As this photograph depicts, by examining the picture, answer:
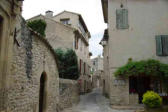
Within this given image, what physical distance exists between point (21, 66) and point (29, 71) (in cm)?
64

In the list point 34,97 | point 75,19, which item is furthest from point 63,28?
point 34,97

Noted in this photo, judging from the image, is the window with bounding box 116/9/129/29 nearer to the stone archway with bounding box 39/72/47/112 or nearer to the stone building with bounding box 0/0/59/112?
the stone building with bounding box 0/0/59/112

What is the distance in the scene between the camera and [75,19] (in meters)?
21.5

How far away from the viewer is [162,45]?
12359 millimetres

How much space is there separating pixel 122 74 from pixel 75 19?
1180cm

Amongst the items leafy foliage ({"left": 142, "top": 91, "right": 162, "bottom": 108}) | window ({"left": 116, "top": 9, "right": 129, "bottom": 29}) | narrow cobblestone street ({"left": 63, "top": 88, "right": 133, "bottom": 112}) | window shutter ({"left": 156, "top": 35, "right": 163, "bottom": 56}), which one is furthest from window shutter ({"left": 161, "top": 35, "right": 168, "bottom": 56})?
narrow cobblestone street ({"left": 63, "top": 88, "right": 133, "bottom": 112})

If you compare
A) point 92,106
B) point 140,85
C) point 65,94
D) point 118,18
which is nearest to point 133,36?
point 118,18

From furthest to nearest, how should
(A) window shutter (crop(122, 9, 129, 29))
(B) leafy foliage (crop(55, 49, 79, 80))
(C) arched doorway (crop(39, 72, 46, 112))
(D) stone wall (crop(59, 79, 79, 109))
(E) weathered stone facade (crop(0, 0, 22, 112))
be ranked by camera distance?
(B) leafy foliage (crop(55, 49, 79, 80)) → (A) window shutter (crop(122, 9, 129, 29)) → (D) stone wall (crop(59, 79, 79, 109)) → (C) arched doorway (crop(39, 72, 46, 112)) → (E) weathered stone facade (crop(0, 0, 22, 112))

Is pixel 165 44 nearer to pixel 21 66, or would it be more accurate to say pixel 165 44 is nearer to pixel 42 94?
pixel 42 94

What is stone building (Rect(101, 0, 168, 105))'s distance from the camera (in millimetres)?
12125

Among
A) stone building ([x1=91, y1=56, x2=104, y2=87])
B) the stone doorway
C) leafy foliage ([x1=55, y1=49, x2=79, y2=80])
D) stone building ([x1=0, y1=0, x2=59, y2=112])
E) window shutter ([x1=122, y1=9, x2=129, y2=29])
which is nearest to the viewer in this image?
stone building ([x1=0, y1=0, x2=59, y2=112])

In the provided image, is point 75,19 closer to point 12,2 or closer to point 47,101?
point 47,101

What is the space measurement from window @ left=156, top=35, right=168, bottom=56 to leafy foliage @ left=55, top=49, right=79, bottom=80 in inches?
282

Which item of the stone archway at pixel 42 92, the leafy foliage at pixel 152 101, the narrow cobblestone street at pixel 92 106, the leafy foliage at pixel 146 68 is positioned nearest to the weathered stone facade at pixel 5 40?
the stone archway at pixel 42 92
